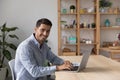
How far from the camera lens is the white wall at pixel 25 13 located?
5.30 meters

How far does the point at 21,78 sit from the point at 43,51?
41cm

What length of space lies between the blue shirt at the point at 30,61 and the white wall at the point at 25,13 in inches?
115

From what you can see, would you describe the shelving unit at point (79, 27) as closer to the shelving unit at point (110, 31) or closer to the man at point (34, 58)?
the shelving unit at point (110, 31)

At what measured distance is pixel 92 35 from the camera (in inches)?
215

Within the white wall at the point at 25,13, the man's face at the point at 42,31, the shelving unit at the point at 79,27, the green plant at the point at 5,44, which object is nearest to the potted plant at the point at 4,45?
the green plant at the point at 5,44

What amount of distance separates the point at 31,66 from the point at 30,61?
55mm

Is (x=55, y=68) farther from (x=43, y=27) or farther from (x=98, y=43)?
(x=98, y=43)

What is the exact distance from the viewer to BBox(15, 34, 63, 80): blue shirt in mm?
2070

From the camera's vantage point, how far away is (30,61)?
2098 millimetres

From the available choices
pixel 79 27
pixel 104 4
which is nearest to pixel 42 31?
pixel 79 27

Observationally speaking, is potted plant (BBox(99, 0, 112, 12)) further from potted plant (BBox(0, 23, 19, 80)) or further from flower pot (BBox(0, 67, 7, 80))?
flower pot (BBox(0, 67, 7, 80))

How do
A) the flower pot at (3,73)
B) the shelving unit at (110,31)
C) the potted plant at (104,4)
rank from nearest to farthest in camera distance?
1. the flower pot at (3,73)
2. the potted plant at (104,4)
3. the shelving unit at (110,31)

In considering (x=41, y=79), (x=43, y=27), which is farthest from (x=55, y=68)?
(x=43, y=27)

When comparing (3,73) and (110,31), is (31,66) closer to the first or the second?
(3,73)
